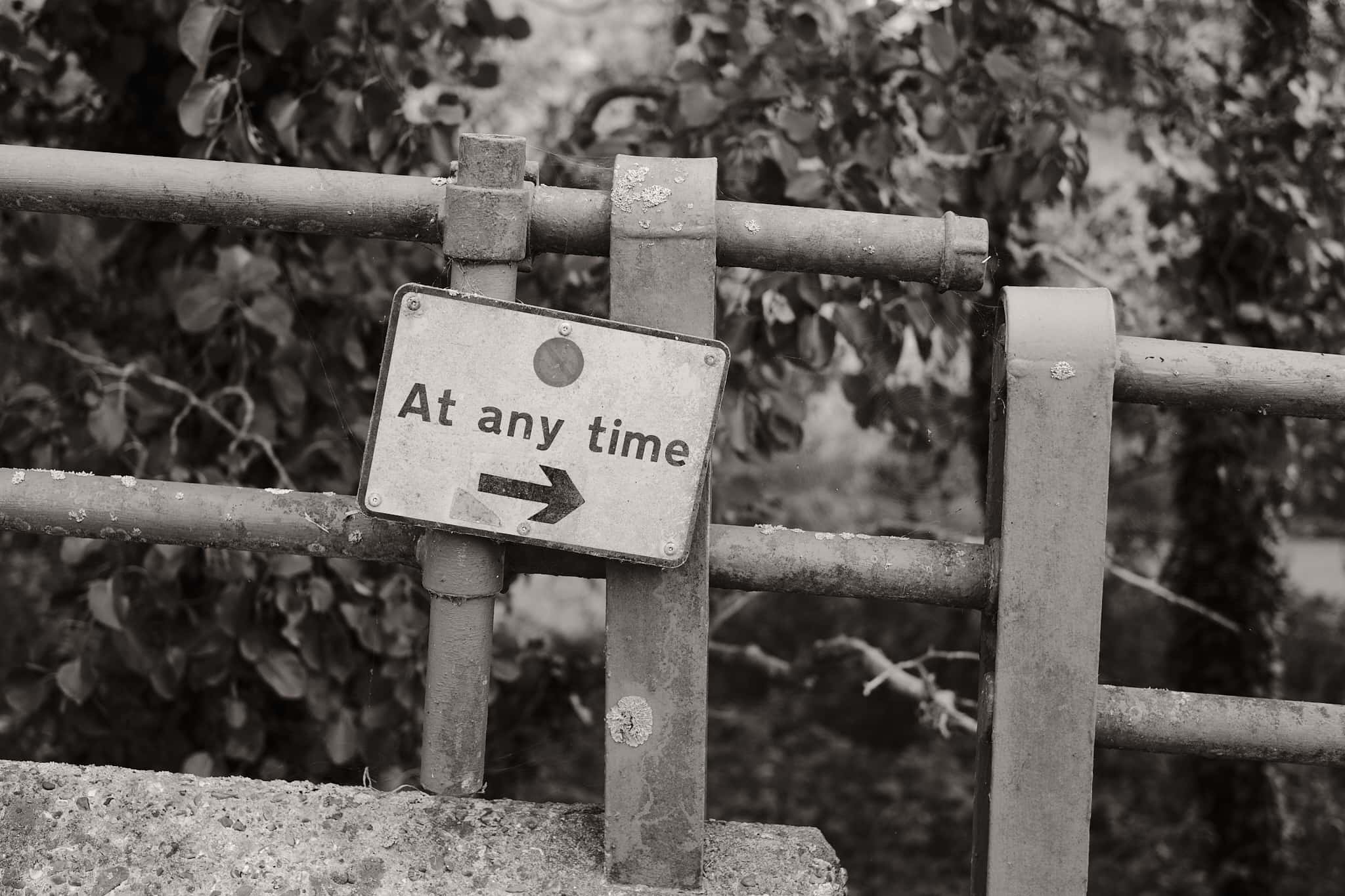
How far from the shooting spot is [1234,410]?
48.1 inches

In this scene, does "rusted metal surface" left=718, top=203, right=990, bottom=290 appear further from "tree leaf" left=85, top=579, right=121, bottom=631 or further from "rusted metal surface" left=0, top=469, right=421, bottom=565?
"tree leaf" left=85, top=579, right=121, bottom=631

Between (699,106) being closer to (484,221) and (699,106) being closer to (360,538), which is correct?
(484,221)

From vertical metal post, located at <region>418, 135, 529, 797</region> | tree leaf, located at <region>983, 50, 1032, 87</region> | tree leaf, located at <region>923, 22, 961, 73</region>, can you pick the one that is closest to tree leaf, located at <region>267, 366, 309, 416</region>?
vertical metal post, located at <region>418, 135, 529, 797</region>

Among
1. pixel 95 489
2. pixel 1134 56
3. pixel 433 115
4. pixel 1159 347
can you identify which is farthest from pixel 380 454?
pixel 1134 56

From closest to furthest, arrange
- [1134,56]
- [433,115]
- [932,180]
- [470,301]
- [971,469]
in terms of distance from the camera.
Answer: [470,301] < [433,115] < [932,180] < [1134,56] < [971,469]

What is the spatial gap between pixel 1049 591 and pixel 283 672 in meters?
1.39

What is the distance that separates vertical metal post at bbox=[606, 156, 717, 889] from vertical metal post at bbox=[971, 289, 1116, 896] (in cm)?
31

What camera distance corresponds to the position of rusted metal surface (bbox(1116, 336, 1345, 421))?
121 cm

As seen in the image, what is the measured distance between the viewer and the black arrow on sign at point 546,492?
117cm

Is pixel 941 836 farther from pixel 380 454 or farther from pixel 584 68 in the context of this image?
pixel 380 454

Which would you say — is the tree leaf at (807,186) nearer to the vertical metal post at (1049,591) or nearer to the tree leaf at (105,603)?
the vertical metal post at (1049,591)

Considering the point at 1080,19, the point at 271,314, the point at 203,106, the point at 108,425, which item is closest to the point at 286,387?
the point at 271,314

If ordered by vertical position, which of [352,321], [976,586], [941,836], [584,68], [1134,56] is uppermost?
[584,68]

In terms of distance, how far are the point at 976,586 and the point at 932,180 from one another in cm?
134
